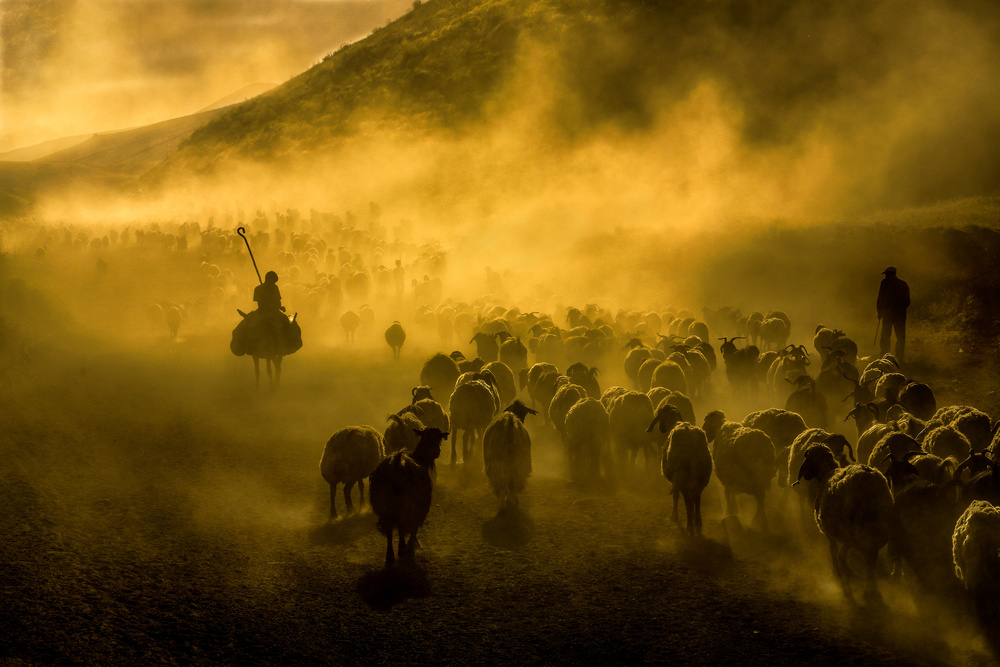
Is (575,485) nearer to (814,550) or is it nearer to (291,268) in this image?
(814,550)

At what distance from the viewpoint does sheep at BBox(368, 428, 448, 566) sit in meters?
9.47

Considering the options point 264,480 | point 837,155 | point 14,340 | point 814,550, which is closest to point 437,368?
point 264,480

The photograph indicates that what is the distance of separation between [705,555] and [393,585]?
4165 millimetres

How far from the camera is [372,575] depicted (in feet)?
30.9

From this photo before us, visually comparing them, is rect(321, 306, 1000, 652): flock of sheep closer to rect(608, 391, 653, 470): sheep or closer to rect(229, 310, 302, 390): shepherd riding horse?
rect(608, 391, 653, 470): sheep

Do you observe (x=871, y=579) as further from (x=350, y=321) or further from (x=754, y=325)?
(x=350, y=321)

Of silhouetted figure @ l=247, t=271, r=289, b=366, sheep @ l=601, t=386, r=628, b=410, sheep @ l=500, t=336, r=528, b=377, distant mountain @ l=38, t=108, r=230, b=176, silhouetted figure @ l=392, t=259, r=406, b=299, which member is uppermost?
distant mountain @ l=38, t=108, r=230, b=176

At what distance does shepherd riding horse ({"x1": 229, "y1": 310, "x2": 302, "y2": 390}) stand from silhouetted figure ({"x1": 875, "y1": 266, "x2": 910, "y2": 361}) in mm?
15915

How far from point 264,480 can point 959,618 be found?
1043cm

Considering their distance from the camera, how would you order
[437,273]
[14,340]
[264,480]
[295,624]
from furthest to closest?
[437,273] < [14,340] < [264,480] < [295,624]

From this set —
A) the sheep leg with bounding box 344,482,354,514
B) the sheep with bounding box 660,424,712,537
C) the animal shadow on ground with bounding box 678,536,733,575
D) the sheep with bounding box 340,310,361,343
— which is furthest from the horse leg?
the sheep with bounding box 340,310,361,343

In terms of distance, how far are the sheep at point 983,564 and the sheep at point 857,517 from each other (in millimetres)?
842

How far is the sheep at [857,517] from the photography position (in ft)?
28.6

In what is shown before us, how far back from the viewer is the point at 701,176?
5675 cm
